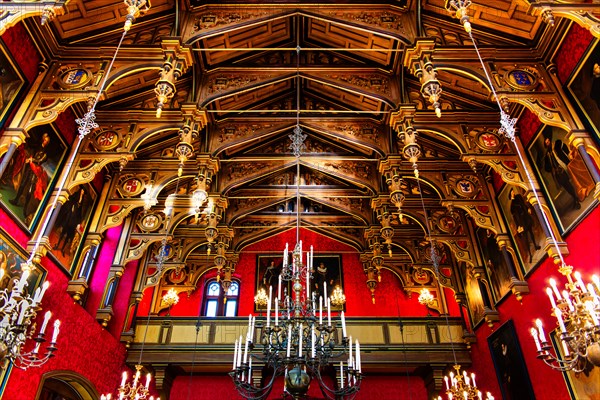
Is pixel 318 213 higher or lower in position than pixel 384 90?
higher

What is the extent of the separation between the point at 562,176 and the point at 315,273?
389 inches

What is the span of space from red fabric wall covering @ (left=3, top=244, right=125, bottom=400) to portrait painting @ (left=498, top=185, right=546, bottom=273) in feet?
35.3

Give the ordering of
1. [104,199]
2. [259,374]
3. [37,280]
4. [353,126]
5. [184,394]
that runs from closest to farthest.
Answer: [37,280]
[104,199]
[353,126]
[259,374]
[184,394]

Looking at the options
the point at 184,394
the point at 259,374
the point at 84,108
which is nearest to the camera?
the point at 84,108

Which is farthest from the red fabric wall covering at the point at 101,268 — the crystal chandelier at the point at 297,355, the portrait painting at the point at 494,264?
the portrait painting at the point at 494,264

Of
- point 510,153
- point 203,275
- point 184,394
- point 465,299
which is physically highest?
point 203,275

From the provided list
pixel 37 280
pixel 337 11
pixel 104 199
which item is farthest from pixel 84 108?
pixel 337 11

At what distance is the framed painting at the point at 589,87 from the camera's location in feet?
23.5

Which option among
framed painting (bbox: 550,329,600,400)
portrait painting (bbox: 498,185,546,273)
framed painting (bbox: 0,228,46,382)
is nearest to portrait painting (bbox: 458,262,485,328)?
portrait painting (bbox: 498,185,546,273)

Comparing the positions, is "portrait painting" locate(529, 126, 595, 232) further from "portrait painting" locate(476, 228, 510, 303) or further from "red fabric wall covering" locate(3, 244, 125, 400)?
"red fabric wall covering" locate(3, 244, 125, 400)

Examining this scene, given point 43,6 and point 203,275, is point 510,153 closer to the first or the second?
point 43,6

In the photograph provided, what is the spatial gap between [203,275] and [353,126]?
8723 mm

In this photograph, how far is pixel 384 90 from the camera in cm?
1067

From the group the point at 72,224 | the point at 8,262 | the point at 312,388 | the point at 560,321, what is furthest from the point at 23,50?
the point at 312,388
